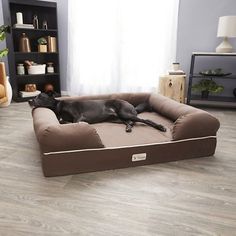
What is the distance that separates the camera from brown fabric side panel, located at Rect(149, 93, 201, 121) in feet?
7.05

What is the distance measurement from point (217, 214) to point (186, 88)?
2.68 meters

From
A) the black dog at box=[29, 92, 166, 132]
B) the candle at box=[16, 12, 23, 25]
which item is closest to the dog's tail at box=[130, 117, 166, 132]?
the black dog at box=[29, 92, 166, 132]

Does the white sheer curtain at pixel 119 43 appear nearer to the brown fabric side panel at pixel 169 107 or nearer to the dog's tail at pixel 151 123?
the brown fabric side panel at pixel 169 107

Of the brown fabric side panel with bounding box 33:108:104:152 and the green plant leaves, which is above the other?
the green plant leaves

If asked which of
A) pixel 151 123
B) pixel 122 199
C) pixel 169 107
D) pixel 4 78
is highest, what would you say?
pixel 4 78

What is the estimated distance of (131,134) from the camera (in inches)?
80.8

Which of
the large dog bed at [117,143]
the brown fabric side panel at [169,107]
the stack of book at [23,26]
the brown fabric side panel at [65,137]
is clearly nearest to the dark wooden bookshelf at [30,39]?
the stack of book at [23,26]

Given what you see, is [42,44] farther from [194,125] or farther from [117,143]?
[194,125]

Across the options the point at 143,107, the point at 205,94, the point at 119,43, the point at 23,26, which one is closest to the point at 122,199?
the point at 143,107

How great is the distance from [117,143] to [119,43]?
2.44 metres

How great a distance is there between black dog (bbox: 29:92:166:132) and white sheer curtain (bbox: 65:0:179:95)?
5.20ft

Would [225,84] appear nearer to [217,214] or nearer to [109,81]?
[109,81]

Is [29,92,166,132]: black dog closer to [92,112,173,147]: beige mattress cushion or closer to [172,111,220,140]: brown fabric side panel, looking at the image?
[92,112,173,147]: beige mattress cushion

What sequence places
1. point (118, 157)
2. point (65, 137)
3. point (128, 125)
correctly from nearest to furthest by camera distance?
point (65, 137) < point (118, 157) < point (128, 125)
